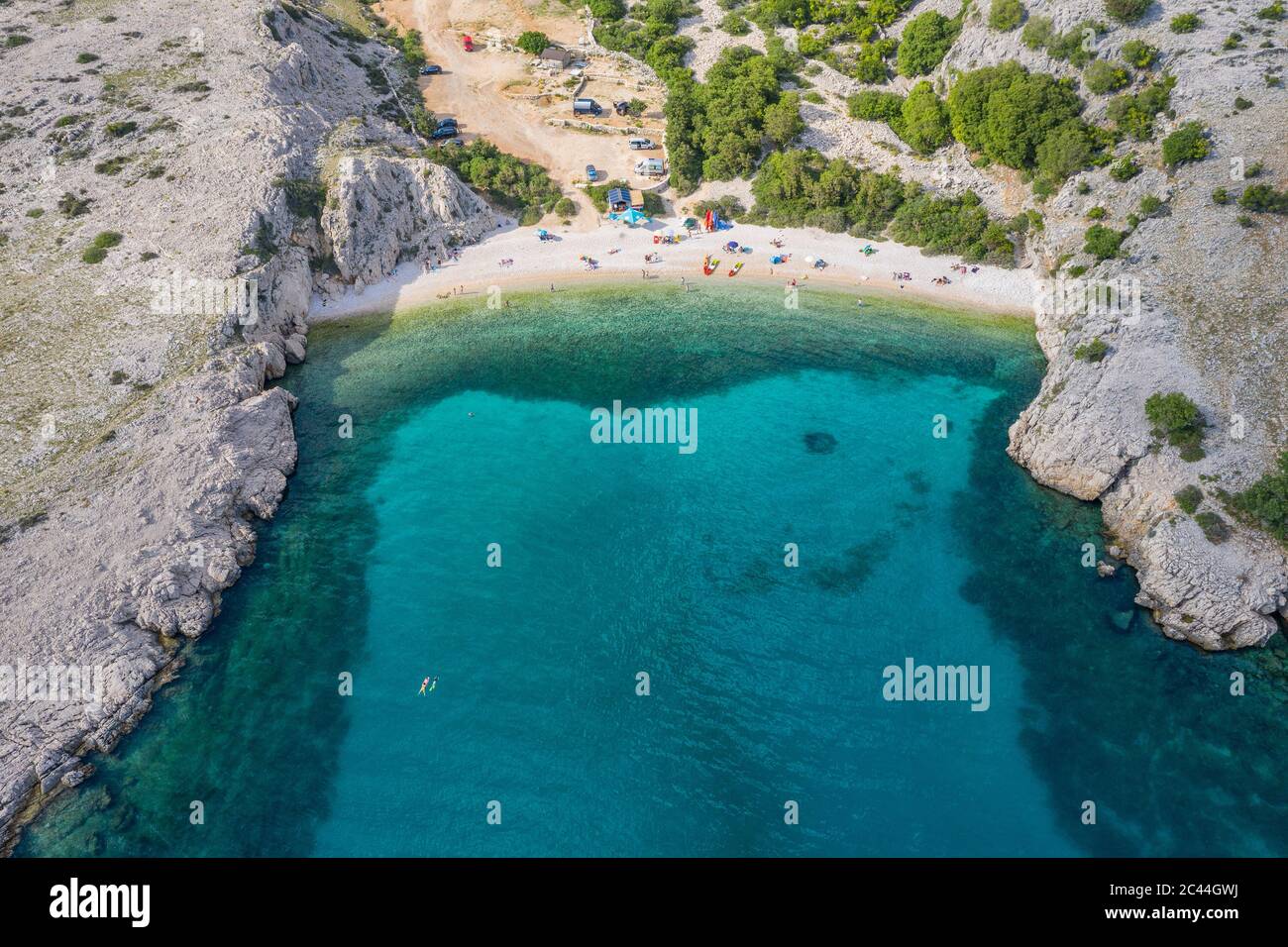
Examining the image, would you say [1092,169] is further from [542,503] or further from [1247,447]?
[542,503]

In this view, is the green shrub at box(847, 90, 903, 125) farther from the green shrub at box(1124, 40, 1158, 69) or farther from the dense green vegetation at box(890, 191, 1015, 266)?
the green shrub at box(1124, 40, 1158, 69)

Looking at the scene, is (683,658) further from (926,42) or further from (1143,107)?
(926,42)

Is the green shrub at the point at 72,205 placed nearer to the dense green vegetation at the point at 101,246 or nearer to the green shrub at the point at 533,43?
the dense green vegetation at the point at 101,246

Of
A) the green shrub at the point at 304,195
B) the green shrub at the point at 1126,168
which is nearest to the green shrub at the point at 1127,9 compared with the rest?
the green shrub at the point at 1126,168

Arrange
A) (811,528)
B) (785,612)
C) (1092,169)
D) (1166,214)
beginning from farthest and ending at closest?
(1092,169) < (1166,214) < (811,528) < (785,612)

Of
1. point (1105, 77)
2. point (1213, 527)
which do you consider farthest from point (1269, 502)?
point (1105, 77)

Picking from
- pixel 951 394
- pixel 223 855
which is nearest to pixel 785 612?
pixel 951 394
